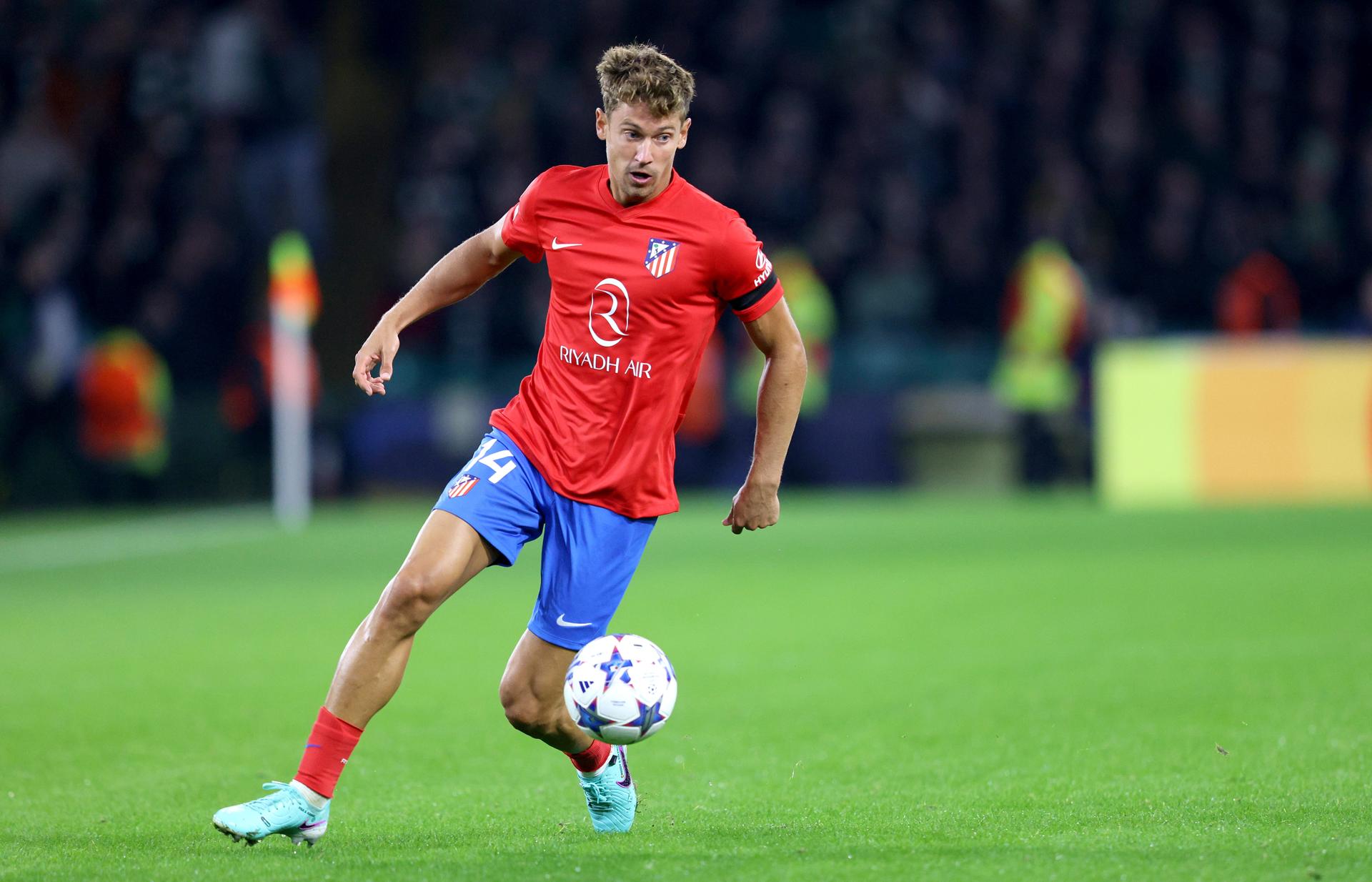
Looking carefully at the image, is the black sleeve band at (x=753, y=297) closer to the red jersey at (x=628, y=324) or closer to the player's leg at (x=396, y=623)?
the red jersey at (x=628, y=324)

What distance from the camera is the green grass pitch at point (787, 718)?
186 inches

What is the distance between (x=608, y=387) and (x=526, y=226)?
0.57 m

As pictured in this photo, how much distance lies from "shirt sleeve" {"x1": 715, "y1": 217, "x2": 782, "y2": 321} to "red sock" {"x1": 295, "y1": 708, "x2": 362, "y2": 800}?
162 centimetres

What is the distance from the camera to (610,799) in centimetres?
516

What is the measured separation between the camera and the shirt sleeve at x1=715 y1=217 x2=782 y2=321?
509 cm

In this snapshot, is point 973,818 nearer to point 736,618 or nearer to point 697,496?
point 736,618

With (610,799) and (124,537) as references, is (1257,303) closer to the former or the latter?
(124,537)

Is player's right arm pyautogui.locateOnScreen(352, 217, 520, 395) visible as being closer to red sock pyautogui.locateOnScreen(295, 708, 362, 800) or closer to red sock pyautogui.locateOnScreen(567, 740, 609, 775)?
red sock pyautogui.locateOnScreen(295, 708, 362, 800)

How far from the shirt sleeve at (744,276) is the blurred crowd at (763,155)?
13.8m

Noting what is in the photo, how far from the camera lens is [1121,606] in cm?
1009

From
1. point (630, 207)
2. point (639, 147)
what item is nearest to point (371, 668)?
point (630, 207)

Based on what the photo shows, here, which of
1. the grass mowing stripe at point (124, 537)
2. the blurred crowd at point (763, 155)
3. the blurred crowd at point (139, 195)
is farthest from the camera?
the blurred crowd at point (763, 155)

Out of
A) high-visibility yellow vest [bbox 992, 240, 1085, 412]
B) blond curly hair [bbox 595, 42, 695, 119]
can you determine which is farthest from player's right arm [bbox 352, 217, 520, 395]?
high-visibility yellow vest [bbox 992, 240, 1085, 412]

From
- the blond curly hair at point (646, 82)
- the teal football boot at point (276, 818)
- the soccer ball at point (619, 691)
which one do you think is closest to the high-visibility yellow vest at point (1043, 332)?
the blond curly hair at point (646, 82)
